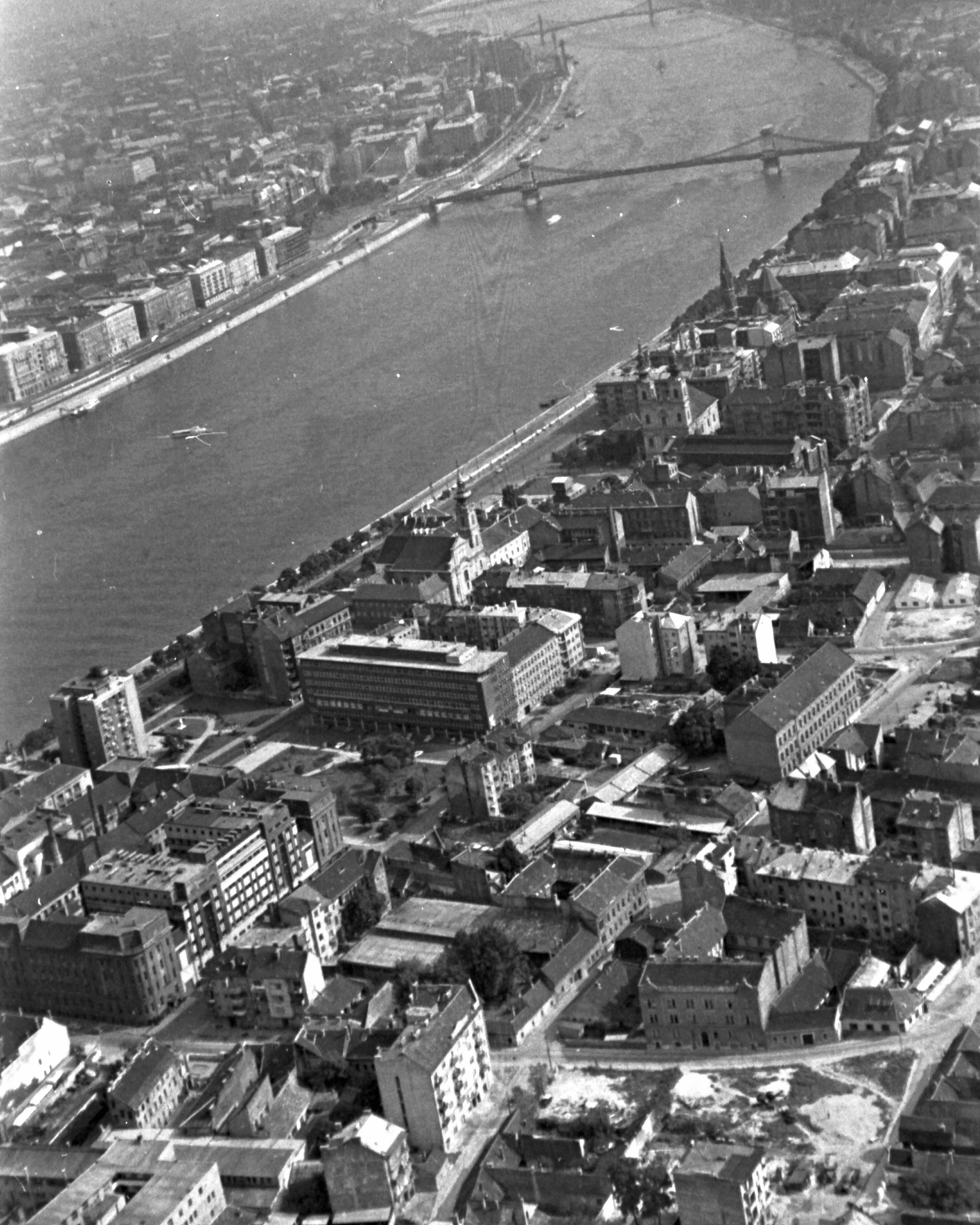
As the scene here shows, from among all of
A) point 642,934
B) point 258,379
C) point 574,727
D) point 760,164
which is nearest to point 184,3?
point 760,164

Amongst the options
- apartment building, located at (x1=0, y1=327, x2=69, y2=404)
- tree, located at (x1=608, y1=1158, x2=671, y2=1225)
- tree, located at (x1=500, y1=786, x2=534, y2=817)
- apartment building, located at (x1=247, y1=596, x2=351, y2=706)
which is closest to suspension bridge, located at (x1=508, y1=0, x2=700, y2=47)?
apartment building, located at (x1=0, y1=327, x2=69, y2=404)

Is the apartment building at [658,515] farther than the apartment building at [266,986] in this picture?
Yes

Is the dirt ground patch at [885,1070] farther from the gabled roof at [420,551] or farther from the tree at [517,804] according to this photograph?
the gabled roof at [420,551]

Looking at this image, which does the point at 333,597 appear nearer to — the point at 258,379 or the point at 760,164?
the point at 258,379

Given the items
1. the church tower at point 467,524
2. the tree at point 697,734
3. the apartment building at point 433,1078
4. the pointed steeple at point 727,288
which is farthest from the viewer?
the pointed steeple at point 727,288

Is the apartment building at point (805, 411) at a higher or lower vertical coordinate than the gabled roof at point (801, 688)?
lower

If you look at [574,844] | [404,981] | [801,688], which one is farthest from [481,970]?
[801,688]

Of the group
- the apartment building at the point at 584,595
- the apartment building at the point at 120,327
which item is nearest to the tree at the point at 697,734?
the apartment building at the point at 584,595

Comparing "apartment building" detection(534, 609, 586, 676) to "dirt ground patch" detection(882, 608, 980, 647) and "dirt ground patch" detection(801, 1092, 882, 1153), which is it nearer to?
"dirt ground patch" detection(882, 608, 980, 647)
